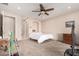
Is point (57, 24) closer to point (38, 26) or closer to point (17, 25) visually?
point (38, 26)

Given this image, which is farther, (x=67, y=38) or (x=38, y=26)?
(x=38, y=26)

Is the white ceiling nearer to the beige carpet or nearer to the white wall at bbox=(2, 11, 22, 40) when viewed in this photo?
the white wall at bbox=(2, 11, 22, 40)

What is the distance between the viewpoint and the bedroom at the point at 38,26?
1.73 metres

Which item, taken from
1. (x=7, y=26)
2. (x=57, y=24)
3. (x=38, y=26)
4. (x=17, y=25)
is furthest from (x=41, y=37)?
(x=7, y=26)

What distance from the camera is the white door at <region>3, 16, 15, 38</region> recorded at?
1731 mm

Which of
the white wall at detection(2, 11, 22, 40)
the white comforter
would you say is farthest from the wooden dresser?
the white wall at detection(2, 11, 22, 40)

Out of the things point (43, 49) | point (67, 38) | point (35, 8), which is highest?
point (35, 8)

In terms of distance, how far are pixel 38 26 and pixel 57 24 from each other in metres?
0.33

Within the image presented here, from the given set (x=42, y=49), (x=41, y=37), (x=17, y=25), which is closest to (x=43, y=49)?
(x=42, y=49)

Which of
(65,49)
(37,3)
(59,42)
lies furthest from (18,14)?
(65,49)

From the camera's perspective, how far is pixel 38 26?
6.05 feet

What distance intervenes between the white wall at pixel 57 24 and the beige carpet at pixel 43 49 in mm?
143

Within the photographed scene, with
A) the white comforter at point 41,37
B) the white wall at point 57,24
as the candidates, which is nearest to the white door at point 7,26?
the white comforter at point 41,37

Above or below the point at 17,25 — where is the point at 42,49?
below
